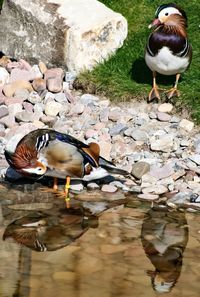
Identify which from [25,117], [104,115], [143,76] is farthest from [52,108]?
[143,76]

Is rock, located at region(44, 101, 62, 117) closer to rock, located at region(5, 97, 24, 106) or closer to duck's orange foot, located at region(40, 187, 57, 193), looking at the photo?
rock, located at region(5, 97, 24, 106)

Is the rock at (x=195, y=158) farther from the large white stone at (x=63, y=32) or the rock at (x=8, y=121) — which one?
the large white stone at (x=63, y=32)

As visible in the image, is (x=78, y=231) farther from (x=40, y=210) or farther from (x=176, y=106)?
(x=176, y=106)

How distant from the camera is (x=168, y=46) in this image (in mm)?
7766

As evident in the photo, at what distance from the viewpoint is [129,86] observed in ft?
27.2

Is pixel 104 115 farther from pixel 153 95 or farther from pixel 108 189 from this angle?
pixel 108 189

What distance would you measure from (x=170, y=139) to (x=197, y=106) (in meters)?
0.64

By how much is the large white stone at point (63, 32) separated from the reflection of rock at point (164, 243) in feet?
9.02

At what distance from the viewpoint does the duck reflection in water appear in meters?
5.97

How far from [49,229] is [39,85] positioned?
2.67 meters

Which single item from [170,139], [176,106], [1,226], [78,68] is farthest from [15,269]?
[78,68]

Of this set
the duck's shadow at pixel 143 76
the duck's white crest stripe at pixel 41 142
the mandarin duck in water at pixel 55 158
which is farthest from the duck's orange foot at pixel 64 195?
the duck's shadow at pixel 143 76

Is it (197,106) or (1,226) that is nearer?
(1,226)

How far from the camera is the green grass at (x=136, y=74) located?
26.8ft
